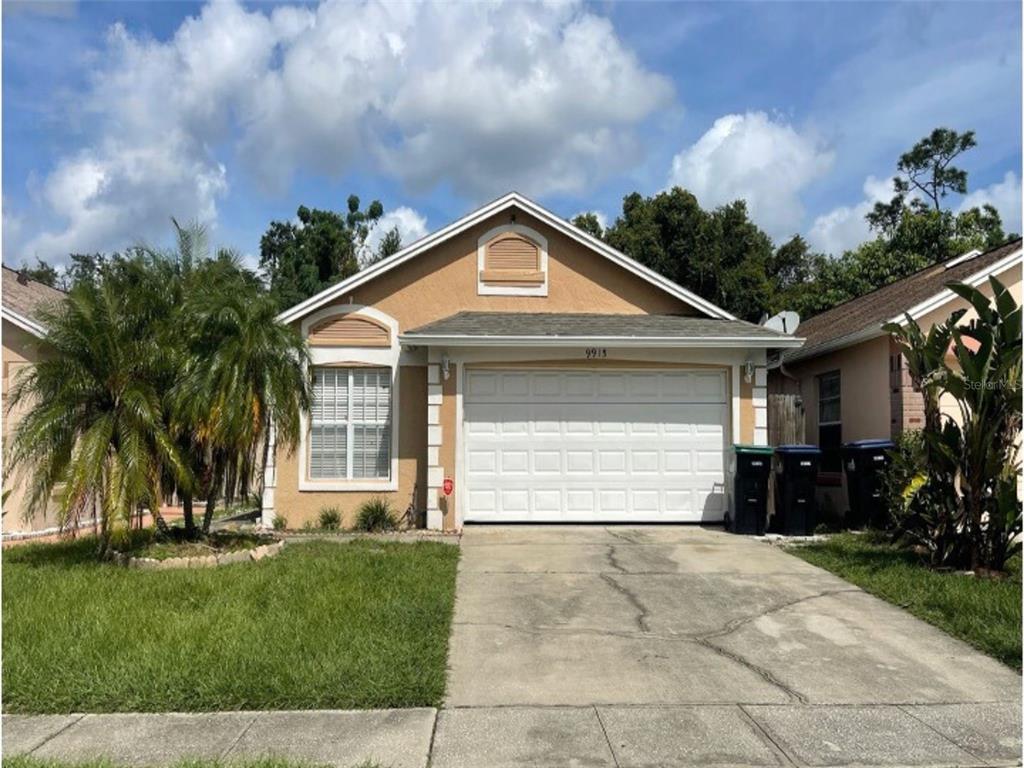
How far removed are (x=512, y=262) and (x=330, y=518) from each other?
509cm

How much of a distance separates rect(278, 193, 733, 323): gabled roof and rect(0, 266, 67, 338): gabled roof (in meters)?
3.59

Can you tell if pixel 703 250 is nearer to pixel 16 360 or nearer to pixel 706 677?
pixel 16 360

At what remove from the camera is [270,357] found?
31.8ft

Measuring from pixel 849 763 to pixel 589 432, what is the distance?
8229 mm

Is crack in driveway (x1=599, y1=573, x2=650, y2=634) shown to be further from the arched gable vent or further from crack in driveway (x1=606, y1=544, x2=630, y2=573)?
the arched gable vent

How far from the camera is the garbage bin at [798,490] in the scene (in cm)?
1172

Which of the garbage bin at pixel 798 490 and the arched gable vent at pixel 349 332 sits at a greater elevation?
the arched gable vent at pixel 349 332

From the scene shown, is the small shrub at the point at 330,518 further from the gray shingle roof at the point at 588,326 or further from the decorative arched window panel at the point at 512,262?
the decorative arched window panel at the point at 512,262

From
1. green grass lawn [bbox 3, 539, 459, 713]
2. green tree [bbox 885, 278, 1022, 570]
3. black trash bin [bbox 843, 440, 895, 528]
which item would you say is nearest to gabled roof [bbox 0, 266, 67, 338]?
green grass lawn [bbox 3, 539, 459, 713]

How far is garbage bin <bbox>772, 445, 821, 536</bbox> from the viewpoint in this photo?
11.7 m

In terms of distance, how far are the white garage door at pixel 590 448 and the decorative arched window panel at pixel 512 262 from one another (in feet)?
5.53

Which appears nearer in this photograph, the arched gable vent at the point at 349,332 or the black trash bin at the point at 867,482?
the black trash bin at the point at 867,482

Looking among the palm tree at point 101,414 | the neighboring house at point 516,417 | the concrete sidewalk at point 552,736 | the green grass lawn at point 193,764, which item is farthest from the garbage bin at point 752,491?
the green grass lawn at point 193,764

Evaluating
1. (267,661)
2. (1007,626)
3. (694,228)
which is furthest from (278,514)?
(694,228)
